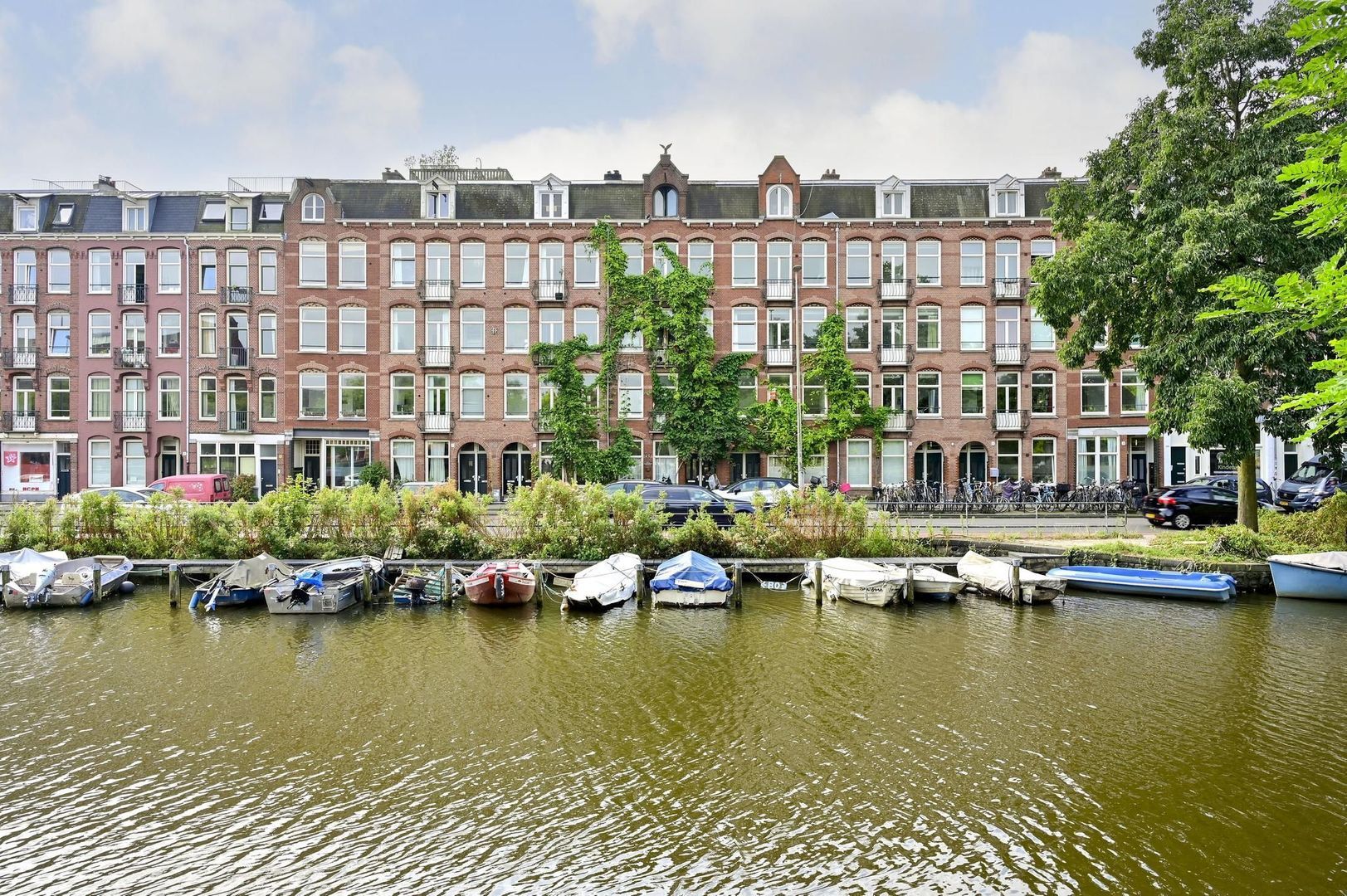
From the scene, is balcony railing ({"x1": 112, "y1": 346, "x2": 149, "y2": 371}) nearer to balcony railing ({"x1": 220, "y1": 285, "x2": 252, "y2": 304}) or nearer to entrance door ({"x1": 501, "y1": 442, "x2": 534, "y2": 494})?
balcony railing ({"x1": 220, "y1": 285, "x2": 252, "y2": 304})

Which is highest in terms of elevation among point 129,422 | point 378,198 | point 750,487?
point 378,198

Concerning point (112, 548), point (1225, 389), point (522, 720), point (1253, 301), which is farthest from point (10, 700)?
point (1225, 389)

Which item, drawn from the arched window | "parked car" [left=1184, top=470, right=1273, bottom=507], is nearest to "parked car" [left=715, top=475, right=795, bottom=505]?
"parked car" [left=1184, top=470, right=1273, bottom=507]

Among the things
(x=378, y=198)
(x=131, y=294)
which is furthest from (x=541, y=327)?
(x=131, y=294)

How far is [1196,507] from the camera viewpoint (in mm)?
29312

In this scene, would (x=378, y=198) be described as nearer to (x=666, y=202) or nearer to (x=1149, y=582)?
(x=666, y=202)

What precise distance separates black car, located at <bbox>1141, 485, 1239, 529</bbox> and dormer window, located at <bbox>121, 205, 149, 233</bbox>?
162ft

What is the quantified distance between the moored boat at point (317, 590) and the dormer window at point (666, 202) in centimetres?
2809

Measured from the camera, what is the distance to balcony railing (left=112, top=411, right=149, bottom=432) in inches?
1738

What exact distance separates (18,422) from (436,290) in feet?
75.9

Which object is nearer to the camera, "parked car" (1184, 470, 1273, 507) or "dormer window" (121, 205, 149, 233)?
"parked car" (1184, 470, 1273, 507)

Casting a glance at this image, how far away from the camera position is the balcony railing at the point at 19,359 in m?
44.8

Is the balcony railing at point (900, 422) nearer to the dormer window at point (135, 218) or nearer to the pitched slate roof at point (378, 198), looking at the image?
the pitched slate roof at point (378, 198)

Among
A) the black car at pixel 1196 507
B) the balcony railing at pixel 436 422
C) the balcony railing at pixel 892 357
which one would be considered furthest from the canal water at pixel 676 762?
the balcony railing at pixel 892 357
